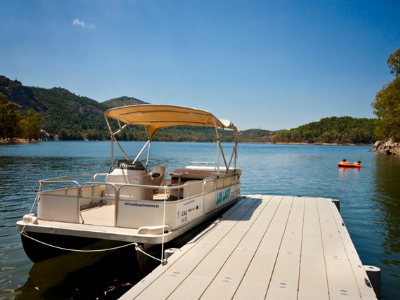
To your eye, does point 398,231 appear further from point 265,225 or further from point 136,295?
point 136,295

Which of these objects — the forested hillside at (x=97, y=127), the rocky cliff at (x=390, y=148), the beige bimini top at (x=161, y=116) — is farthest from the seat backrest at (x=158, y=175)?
the forested hillside at (x=97, y=127)

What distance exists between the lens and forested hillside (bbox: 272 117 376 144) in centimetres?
16450

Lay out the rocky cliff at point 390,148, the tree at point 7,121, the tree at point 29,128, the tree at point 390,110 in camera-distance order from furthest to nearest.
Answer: the tree at point 29,128
the tree at point 7,121
the rocky cliff at point 390,148
the tree at point 390,110

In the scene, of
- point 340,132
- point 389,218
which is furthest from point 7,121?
point 340,132

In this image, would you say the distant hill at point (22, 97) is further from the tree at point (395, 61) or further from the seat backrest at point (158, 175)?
the seat backrest at point (158, 175)

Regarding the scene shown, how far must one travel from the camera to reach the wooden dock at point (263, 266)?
363cm

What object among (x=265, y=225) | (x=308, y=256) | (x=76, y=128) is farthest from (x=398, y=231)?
(x=76, y=128)

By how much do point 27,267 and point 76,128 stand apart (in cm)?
17249

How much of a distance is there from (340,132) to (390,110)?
138382 mm

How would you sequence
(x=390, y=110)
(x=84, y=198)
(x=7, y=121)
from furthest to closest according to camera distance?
(x=7, y=121), (x=390, y=110), (x=84, y=198)

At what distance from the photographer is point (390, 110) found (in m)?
51.5

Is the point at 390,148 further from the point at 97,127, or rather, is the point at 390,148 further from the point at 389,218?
the point at 97,127

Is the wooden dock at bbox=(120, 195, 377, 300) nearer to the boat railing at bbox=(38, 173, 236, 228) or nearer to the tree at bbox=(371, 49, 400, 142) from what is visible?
the boat railing at bbox=(38, 173, 236, 228)

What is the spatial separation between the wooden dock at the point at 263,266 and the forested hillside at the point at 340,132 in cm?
17644
